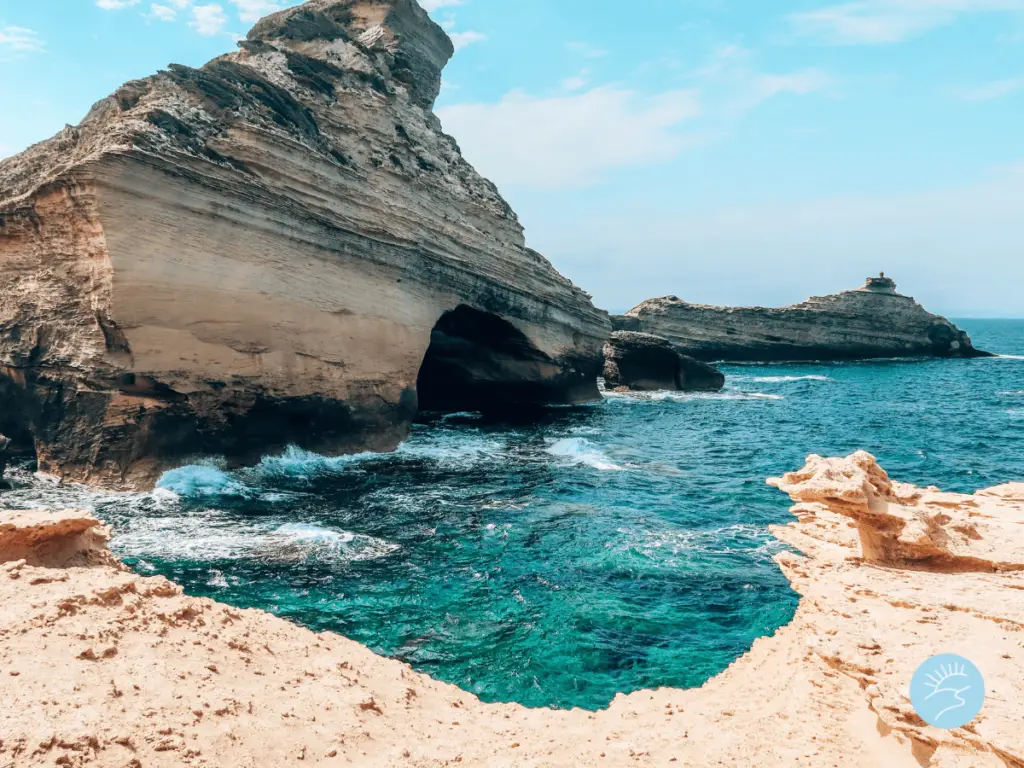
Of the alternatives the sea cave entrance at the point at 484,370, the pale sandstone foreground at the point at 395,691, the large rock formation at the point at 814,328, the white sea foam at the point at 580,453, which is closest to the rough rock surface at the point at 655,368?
the sea cave entrance at the point at 484,370

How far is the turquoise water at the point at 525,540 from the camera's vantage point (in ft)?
36.2

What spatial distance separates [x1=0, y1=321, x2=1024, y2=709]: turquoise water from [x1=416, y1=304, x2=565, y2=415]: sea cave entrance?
439cm

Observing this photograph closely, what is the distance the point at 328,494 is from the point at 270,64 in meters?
17.2

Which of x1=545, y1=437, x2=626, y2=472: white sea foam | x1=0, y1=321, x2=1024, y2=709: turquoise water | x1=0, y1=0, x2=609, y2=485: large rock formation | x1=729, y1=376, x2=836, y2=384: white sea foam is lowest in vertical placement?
x1=0, y1=321, x2=1024, y2=709: turquoise water

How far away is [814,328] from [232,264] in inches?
2642

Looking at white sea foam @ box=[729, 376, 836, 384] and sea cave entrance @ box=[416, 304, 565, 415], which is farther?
white sea foam @ box=[729, 376, 836, 384]

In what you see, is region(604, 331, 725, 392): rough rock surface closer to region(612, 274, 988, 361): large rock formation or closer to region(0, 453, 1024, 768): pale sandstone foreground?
region(612, 274, 988, 361): large rock formation

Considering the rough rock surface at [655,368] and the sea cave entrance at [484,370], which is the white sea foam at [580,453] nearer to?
the sea cave entrance at [484,370]

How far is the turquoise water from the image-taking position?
11.0 meters

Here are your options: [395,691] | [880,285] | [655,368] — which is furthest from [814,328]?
[395,691]

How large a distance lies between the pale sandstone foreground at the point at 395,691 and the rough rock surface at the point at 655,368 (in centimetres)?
3924

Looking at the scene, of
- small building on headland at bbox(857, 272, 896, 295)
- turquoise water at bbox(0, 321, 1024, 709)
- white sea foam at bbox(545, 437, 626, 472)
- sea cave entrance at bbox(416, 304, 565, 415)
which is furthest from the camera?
small building on headland at bbox(857, 272, 896, 295)

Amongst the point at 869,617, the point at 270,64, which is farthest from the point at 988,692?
the point at 270,64

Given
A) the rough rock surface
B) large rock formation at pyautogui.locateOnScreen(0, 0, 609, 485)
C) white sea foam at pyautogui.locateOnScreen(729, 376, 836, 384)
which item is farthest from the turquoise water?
white sea foam at pyautogui.locateOnScreen(729, 376, 836, 384)
